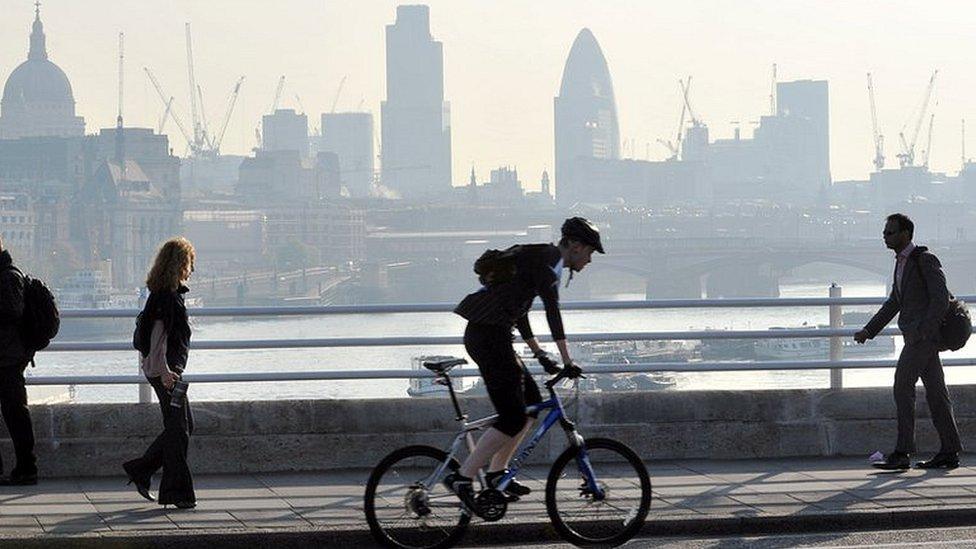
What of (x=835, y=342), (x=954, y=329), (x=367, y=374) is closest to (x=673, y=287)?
(x=835, y=342)

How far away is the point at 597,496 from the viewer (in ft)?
27.0

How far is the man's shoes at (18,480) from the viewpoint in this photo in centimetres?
1027

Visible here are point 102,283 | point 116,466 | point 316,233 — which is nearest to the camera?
point 116,466

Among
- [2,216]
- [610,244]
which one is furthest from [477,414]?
[2,216]

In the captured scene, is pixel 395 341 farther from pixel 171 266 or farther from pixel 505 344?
pixel 505 344

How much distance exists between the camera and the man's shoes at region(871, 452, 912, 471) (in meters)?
10.6

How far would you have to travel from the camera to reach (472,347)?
26.5 ft

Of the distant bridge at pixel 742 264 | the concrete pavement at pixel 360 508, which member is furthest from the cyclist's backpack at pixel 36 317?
the distant bridge at pixel 742 264

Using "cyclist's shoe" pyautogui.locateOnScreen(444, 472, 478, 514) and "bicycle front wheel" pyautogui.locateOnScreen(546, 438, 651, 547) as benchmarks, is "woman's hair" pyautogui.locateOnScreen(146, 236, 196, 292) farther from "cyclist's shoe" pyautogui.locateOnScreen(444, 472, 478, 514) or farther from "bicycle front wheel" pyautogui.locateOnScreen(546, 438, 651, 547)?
"bicycle front wheel" pyautogui.locateOnScreen(546, 438, 651, 547)

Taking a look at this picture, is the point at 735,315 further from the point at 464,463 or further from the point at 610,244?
the point at 464,463

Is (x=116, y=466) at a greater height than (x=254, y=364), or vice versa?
(x=116, y=466)

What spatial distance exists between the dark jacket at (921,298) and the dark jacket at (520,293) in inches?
130

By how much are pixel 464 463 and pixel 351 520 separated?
1009 millimetres

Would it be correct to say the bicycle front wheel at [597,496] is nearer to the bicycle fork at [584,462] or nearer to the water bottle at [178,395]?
the bicycle fork at [584,462]
